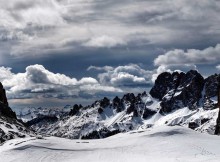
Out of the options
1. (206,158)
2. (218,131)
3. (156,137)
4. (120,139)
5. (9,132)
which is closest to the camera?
(206,158)

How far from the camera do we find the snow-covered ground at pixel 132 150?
51.8 m

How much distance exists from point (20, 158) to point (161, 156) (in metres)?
17.8

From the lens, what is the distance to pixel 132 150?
187ft

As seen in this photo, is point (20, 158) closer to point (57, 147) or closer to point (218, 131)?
point (57, 147)

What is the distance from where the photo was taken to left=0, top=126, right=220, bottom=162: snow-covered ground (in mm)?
51750

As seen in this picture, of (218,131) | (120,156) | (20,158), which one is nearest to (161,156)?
(120,156)

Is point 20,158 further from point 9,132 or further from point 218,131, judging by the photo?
point 218,131

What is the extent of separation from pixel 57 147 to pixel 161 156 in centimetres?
1522

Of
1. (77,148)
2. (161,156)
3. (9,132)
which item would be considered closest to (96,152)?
(77,148)

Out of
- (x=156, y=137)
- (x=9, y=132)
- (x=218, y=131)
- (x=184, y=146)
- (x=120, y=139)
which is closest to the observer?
(x=184, y=146)

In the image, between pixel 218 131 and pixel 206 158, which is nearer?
pixel 206 158

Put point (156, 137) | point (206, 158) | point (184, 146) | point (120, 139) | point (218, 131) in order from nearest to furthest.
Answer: point (206, 158) → point (184, 146) → point (156, 137) → point (120, 139) → point (218, 131)

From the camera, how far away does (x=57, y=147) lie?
58.4m

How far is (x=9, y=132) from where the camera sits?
147125 millimetres
